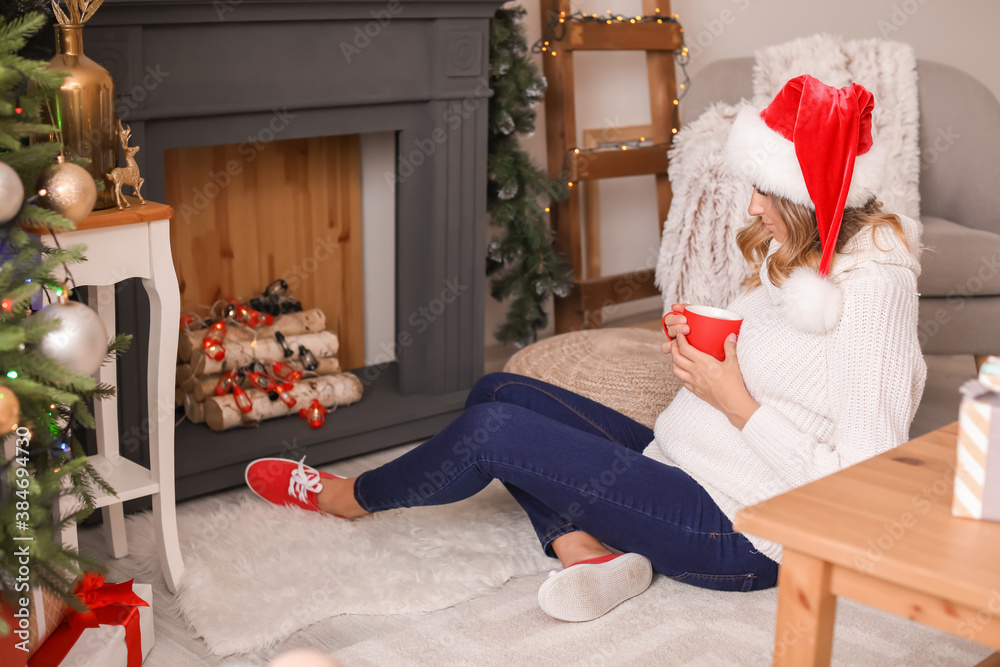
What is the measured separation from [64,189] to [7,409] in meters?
0.34

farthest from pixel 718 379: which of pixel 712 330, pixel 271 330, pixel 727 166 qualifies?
pixel 271 330

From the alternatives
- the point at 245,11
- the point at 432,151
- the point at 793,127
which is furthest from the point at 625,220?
the point at 793,127

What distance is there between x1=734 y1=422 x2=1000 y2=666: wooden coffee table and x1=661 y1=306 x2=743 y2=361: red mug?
483mm

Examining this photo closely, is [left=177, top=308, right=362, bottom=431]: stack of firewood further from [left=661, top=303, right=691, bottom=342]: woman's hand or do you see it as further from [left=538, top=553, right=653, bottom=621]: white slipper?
[left=661, top=303, right=691, bottom=342]: woman's hand

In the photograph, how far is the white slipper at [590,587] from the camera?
4.98ft

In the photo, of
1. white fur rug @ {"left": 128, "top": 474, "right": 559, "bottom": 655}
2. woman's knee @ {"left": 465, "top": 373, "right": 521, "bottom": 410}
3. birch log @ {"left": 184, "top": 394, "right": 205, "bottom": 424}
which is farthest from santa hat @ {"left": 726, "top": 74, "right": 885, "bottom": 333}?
birch log @ {"left": 184, "top": 394, "right": 205, "bottom": 424}

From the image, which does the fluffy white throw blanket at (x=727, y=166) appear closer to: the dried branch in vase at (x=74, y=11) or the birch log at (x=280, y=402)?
the birch log at (x=280, y=402)

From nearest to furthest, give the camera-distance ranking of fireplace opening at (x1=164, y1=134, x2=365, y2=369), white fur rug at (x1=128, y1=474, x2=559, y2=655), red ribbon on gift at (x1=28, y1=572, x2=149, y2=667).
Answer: red ribbon on gift at (x1=28, y1=572, x2=149, y2=667) < white fur rug at (x1=128, y1=474, x2=559, y2=655) < fireplace opening at (x1=164, y1=134, x2=365, y2=369)

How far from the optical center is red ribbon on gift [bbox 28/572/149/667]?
4.39 feet

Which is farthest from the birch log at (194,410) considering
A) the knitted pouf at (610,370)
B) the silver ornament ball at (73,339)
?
the silver ornament ball at (73,339)

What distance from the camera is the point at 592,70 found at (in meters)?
3.12

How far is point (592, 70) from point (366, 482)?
191cm

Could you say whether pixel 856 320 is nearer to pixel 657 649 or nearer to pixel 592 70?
pixel 657 649

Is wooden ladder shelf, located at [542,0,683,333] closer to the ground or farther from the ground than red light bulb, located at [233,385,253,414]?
farther from the ground
